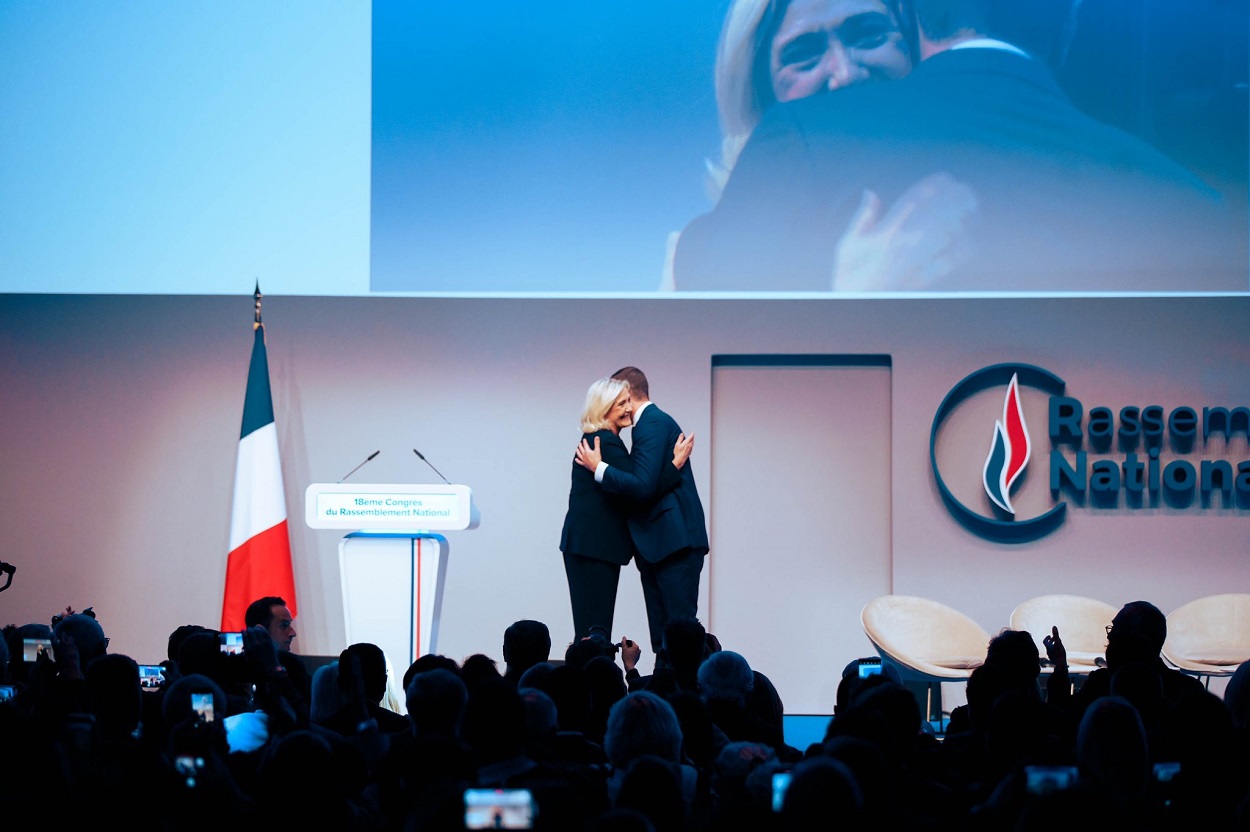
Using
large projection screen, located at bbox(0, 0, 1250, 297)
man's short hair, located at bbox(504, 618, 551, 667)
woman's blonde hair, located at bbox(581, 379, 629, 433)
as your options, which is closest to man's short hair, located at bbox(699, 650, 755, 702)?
man's short hair, located at bbox(504, 618, 551, 667)

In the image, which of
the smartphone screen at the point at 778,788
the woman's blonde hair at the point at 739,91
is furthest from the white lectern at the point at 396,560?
the woman's blonde hair at the point at 739,91

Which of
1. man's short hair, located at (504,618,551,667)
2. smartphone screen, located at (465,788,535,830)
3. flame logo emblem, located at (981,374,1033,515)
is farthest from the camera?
flame logo emblem, located at (981,374,1033,515)

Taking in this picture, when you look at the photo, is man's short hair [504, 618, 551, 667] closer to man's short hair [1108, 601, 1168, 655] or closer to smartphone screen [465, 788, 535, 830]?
man's short hair [1108, 601, 1168, 655]

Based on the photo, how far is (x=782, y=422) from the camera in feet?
25.7

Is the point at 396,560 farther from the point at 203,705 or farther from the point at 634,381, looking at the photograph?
the point at 203,705

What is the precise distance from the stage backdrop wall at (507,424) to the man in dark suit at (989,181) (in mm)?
210

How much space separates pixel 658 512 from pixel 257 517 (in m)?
2.65

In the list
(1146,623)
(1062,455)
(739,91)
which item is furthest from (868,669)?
(739,91)

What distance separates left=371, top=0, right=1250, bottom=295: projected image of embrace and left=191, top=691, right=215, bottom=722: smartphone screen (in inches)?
187

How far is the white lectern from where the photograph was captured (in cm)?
544

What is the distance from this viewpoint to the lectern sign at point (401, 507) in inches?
215

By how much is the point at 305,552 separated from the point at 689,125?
3.19 m

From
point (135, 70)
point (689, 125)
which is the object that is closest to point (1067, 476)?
point (689, 125)

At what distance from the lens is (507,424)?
7789 millimetres
